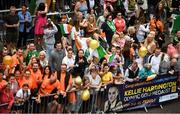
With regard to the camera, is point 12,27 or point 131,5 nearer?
point 12,27

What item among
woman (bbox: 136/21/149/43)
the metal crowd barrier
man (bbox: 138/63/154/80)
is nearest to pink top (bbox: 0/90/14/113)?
the metal crowd barrier

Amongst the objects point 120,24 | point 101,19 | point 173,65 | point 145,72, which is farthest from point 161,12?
point 145,72

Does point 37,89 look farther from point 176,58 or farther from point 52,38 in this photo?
point 176,58

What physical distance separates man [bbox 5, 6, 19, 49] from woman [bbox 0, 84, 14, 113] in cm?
335

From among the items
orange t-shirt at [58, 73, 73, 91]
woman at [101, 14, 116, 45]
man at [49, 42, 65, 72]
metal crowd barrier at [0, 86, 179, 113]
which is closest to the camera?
metal crowd barrier at [0, 86, 179, 113]

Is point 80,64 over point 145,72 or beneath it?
over

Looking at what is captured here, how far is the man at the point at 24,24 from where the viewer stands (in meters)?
19.1

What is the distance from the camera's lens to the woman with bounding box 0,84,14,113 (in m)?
15.5

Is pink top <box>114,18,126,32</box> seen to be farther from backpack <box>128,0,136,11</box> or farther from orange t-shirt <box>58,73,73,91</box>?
orange t-shirt <box>58,73,73,91</box>

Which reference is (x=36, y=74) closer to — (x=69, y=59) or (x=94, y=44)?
(x=69, y=59)

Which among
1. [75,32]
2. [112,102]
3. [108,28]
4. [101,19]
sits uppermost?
[101,19]

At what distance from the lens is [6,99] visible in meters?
15.5

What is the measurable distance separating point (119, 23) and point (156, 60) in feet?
9.38

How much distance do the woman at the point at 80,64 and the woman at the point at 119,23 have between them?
337 centimetres
